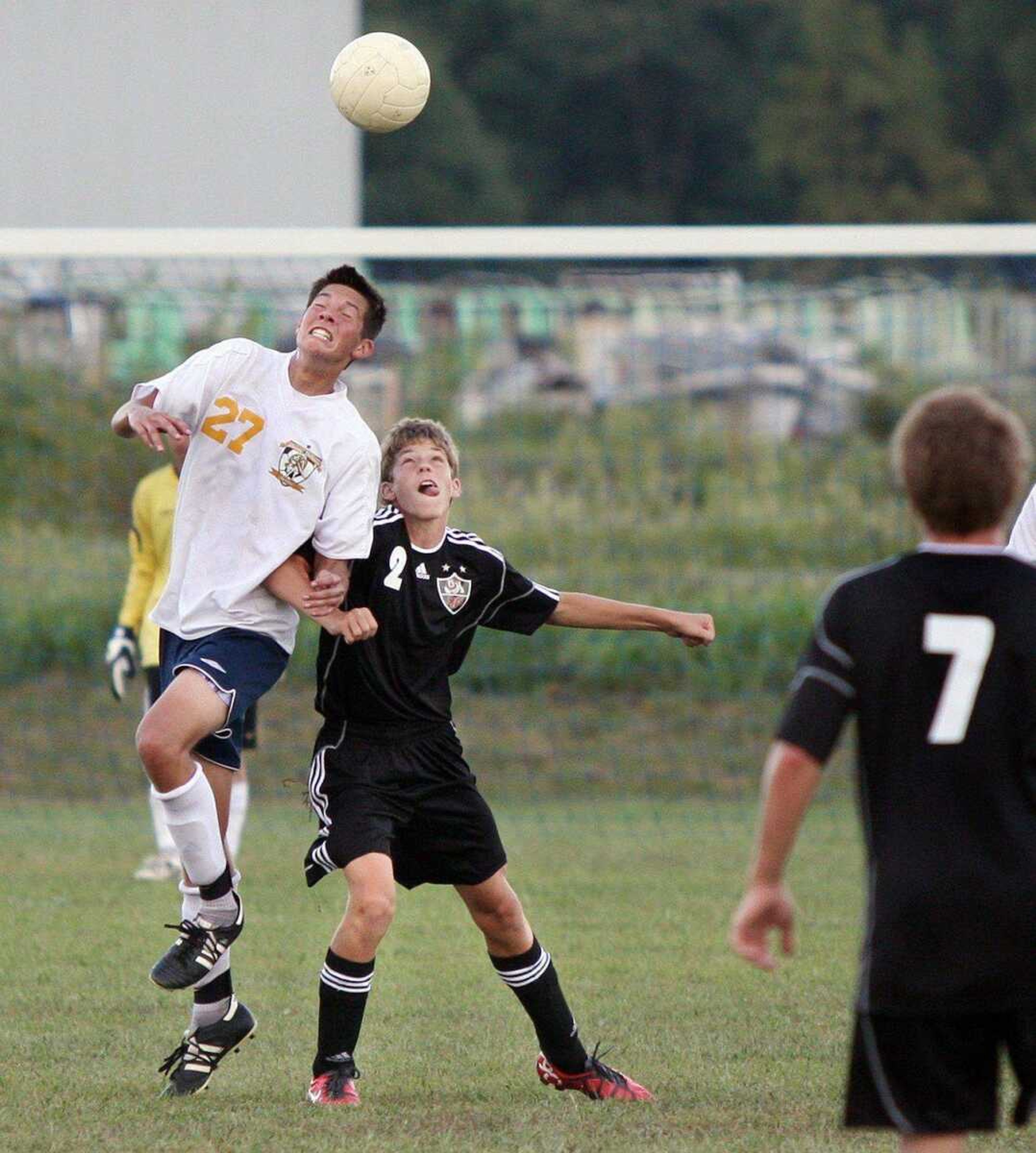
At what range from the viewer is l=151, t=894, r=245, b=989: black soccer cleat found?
5117 millimetres

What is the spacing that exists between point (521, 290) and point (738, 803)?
12.0ft

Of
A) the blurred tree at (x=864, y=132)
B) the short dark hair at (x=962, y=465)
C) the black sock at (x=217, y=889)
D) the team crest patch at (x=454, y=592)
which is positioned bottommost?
the black sock at (x=217, y=889)

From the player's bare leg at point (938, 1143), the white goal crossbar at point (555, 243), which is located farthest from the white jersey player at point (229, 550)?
the white goal crossbar at point (555, 243)

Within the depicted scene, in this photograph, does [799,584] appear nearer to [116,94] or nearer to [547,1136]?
[547,1136]

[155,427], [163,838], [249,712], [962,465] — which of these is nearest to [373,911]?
[155,427]

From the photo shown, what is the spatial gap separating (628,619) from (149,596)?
370 cm

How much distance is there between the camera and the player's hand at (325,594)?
516 centimetres

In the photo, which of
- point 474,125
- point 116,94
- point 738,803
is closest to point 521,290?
point 738,803

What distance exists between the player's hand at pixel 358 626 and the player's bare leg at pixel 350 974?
571mm

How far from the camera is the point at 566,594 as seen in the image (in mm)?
Result: 5367

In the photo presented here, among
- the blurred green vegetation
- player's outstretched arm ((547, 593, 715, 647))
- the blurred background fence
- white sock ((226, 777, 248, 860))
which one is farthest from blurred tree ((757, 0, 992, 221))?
player's outstretched arm ((547, 593, 715, 647))

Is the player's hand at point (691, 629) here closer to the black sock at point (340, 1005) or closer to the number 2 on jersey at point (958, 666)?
the black sock at point (340, 1005)

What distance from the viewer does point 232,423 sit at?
5461 millimetres

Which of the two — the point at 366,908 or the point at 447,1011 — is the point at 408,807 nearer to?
the point at 366,908
